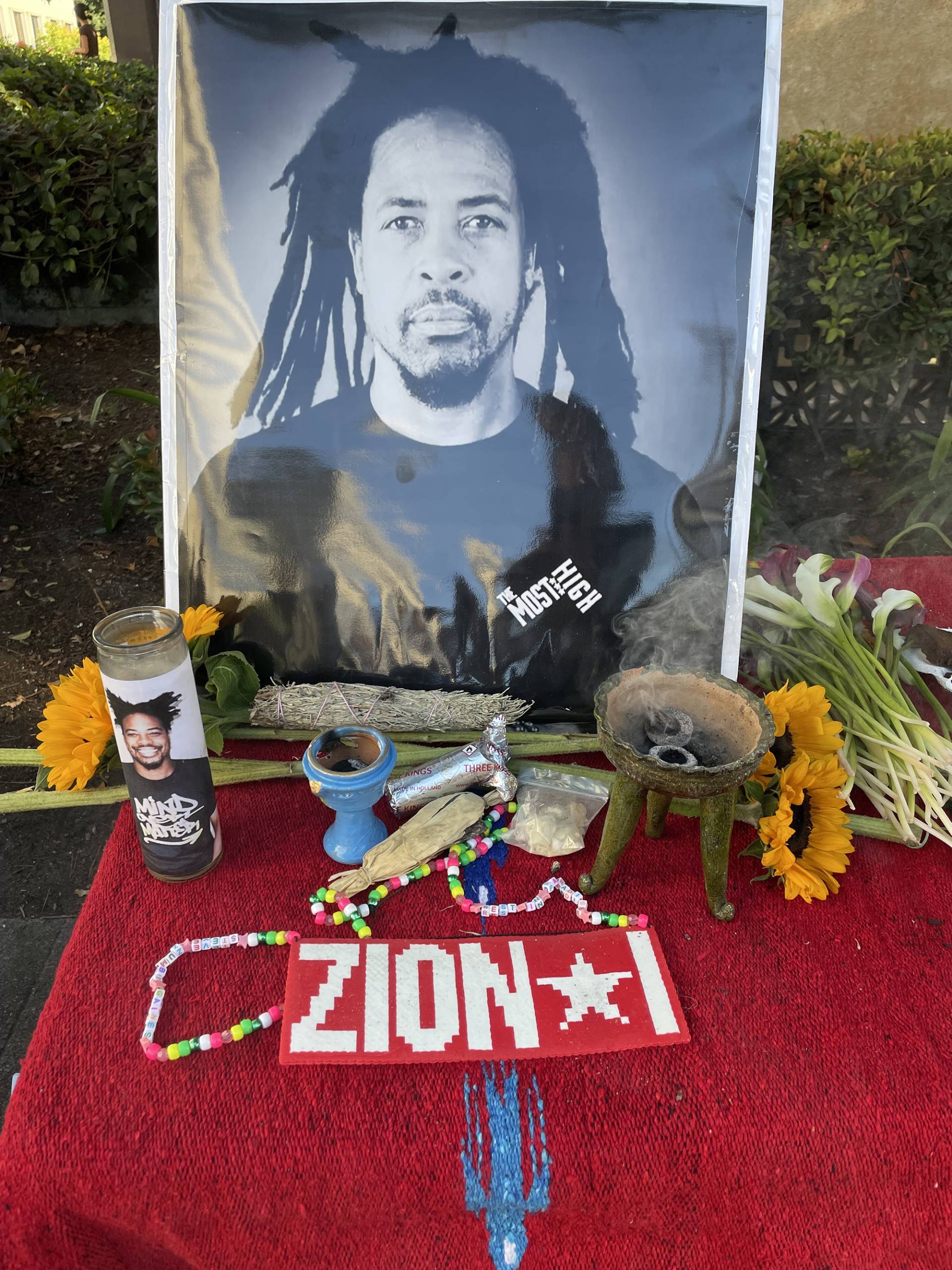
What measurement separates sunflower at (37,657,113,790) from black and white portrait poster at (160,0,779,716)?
0.27 m

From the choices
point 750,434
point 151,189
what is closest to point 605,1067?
point 750,434

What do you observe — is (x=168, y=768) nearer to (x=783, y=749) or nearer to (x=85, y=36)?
→ (x=783, y=749)

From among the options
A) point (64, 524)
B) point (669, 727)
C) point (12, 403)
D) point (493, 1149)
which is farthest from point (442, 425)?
point (12, 403)

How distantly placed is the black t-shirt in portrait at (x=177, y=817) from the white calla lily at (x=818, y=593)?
921 millimetres

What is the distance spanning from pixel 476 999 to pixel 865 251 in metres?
2.53

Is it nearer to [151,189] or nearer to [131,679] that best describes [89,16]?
[151,189]

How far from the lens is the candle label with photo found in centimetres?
100

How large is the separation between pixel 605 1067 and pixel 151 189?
3835 millimetres

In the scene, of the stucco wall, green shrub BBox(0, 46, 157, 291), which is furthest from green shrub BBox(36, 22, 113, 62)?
the stucco wall

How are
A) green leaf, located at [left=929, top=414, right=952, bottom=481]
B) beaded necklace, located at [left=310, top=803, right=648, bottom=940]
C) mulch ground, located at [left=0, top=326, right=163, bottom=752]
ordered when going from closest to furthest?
beaded necklace, located at [left=310, top=803, right=648, bottom=940] → green leaf, located at [left=929, top=414, right=952, bottom=481] → mulch ground, located at [left=0, top=326, right=163, bottom=752]

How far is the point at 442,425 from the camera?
129 cm

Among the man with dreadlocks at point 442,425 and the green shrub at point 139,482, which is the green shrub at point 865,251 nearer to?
the man with dreadlocks at point 442,425

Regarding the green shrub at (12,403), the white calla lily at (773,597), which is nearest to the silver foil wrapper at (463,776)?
the white calla lily at (773,597)

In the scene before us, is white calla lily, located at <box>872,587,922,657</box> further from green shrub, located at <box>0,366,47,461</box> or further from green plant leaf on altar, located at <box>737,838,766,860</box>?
green shrub, located at <box>0,366,47,461</box>
